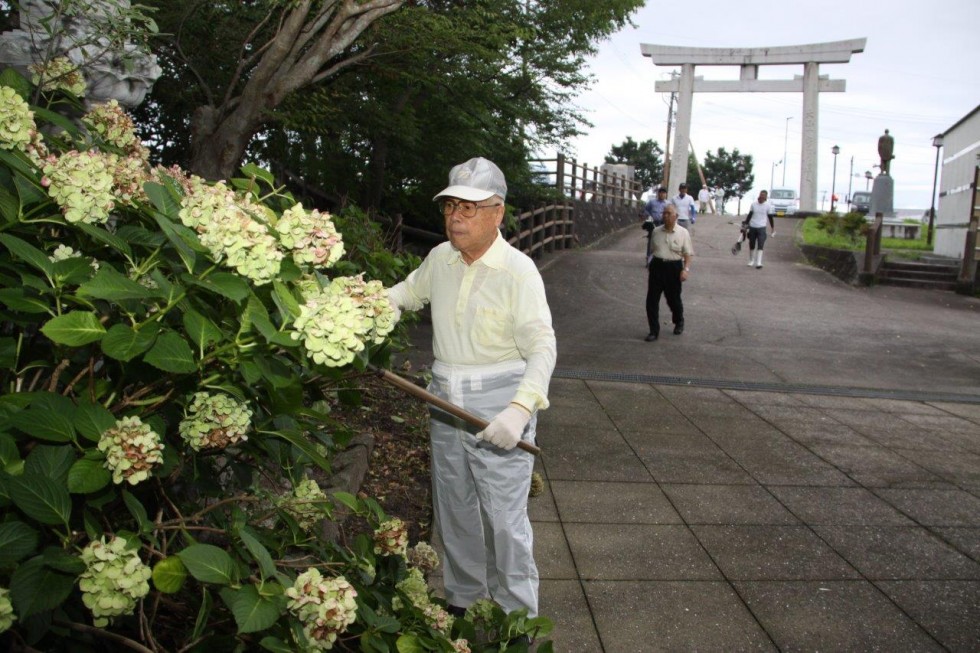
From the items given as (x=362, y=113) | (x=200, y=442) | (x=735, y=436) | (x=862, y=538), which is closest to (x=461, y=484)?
(x=200, y=442)

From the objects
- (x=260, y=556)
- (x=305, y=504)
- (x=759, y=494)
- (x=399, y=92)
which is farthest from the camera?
(x=399, y=92)

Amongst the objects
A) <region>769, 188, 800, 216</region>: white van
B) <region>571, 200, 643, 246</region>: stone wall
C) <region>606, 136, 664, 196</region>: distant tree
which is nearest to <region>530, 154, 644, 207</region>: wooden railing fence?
<region>571, 200, 643, 246</region>: stone wall

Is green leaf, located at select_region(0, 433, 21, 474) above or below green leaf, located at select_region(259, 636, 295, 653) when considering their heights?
above

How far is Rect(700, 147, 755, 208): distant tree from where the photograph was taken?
84938 mm

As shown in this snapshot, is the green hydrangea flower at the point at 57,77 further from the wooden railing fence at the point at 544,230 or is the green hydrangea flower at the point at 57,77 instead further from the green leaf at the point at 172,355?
the wooden railing fence at the point at 544,230

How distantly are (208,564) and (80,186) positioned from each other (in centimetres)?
79

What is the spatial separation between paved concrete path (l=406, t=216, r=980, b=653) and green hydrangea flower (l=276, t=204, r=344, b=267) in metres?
2.20

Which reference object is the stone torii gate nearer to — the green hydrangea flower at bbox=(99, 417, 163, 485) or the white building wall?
the white building wall

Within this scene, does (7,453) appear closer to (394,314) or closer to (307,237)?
(307,237)

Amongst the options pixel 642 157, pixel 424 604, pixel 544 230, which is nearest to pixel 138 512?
pixel 424 604

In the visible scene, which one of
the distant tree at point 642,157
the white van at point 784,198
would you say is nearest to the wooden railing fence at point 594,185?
the white van at point 784,198

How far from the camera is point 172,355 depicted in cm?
153

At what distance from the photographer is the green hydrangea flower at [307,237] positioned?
1.72m

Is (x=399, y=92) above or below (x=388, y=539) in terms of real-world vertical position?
above
